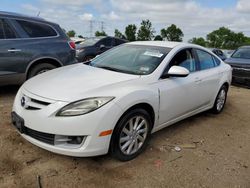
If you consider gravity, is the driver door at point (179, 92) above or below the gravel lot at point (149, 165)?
above

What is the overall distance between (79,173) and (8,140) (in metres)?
1.26

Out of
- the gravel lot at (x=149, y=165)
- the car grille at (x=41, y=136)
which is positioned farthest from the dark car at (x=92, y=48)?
the car grille at (x=41, y=136)

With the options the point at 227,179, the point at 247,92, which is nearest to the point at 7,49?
the point at 227,179

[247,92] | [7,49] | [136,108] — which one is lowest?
[247,92]

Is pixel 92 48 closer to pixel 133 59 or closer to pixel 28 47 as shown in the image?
pixel 28 47

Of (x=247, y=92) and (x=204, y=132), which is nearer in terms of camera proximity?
(x=204, y=132)

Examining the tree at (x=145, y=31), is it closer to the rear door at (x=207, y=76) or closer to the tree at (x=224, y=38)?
the tree at (x=224, y=38)

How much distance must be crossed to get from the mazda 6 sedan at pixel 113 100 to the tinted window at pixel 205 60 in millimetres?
121

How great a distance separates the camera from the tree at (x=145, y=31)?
39844mm

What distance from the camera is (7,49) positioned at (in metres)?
5.32

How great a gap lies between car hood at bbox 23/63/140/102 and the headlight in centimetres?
6

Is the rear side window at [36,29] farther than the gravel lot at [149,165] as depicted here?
Yes

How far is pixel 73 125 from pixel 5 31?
358 cm

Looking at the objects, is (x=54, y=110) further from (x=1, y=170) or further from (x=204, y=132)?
(x=204, y=132)
